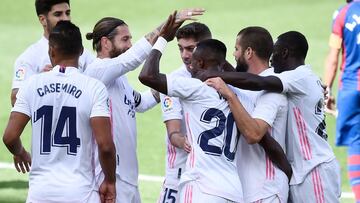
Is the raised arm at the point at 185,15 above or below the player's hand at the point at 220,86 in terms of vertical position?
above

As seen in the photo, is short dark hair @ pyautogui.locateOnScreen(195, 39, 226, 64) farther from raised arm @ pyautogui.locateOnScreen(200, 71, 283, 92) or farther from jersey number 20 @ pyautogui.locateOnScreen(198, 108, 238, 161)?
jersey number 20 @ pyautogui.locateOnScreen(198, 108, 238, 161)

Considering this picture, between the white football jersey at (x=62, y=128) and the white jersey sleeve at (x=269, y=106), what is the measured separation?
1178 mm

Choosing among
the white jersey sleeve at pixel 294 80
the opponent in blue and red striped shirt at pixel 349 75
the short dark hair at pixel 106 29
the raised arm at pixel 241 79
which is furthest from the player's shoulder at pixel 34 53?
the opponent in blue and red striped shirt at pixel 349 75

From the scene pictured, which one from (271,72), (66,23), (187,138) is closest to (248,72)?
(271,72)

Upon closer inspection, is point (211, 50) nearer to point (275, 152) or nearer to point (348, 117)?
point (275, 152)

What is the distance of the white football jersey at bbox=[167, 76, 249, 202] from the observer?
730cm

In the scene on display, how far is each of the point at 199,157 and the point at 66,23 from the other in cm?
136

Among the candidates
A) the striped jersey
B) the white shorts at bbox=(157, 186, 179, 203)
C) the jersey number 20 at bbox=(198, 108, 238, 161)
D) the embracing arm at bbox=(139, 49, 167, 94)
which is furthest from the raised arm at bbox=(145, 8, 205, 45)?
the striped jersey

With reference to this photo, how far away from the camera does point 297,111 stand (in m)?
7.85

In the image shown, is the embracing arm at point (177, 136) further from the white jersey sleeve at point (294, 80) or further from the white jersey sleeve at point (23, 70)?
the white jersey sleeve at point (23, 70)

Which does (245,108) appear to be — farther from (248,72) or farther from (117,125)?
(117,125)

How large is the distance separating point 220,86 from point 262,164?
72 centimetres

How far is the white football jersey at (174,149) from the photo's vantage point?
8320 mm

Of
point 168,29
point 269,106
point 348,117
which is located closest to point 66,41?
point 168,29
